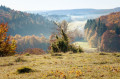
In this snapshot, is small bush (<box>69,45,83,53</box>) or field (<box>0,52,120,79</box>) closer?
field (<box>0,52,120,79</box>)

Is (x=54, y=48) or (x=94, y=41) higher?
(x=54, y=48)

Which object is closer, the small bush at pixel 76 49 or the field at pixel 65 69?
the field at pixel 65 69

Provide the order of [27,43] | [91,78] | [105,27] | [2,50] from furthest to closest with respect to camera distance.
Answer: [27,43] < [105,27] < [2,50] < [91,78]

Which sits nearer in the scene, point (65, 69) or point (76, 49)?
point (65, 69)

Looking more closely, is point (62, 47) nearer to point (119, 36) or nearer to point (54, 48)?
point (54, 48)

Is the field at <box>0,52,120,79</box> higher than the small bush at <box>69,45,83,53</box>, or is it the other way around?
the field at <box>0,52,120,79</box>

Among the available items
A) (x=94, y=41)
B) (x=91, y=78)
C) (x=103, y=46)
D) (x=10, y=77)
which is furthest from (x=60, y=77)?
(x=94, y=41)

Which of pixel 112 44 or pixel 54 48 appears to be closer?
pixel 54 48

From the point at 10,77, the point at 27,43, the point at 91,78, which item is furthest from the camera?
the point at 27,43

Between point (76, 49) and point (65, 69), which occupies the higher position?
point (65, 69)

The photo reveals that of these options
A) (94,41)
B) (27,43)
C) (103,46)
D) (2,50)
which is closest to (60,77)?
(2,50)

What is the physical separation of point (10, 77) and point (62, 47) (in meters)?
20.1

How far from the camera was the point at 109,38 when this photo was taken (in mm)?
105500

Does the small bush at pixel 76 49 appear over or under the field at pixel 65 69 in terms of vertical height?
under
